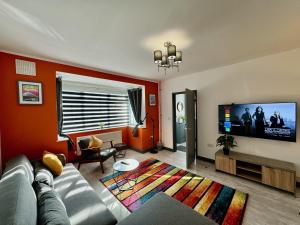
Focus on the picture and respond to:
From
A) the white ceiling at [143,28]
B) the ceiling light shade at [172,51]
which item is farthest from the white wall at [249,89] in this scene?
the ceiling light shade at [172,51]

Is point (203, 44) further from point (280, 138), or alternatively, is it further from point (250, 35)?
point (280, 138)

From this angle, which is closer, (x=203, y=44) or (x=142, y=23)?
(x=142, y=23)

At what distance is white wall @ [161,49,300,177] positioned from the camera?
244 centimetres

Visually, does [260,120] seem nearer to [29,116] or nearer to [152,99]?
[152,99]

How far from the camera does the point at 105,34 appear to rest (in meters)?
1.80

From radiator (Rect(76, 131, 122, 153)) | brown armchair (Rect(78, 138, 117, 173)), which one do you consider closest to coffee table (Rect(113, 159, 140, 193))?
brown armchair (Rect(78, 138, 117, 173))

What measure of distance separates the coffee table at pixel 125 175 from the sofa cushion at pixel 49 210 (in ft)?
3.51

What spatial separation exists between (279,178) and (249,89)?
1691mm

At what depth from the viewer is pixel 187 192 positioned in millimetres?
2287

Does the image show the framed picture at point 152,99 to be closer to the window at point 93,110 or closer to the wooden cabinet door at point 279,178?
the window at point 93,110

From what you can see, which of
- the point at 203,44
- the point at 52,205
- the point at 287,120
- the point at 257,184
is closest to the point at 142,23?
the point at 203,44

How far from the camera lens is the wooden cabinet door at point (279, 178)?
2.16m

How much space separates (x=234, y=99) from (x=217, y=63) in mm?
897

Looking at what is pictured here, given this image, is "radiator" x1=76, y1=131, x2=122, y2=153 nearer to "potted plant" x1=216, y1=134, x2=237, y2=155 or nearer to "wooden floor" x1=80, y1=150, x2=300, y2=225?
"wooden floor" x1=80, y1=150, x2=300, y2=225
